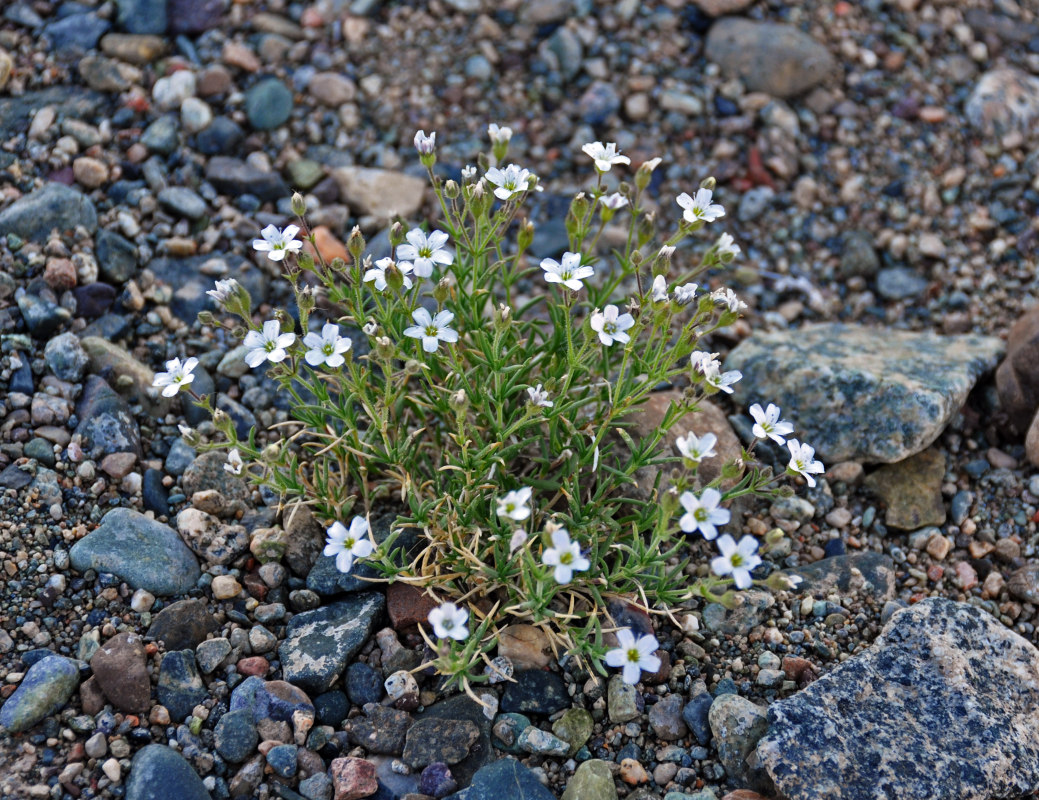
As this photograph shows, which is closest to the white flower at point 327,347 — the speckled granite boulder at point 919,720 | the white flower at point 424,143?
the white flower at point 424,143

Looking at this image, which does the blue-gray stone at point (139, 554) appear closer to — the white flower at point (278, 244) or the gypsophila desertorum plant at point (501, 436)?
the gypsophila desertorum plant at point (501, 436)

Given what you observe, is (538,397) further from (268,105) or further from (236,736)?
(268,105)

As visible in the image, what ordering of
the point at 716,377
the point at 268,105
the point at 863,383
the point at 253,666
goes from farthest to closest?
the point at 268,105 < the point at 863,383 < the point at 253,666 < the point at 716,377

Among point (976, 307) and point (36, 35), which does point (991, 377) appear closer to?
point (976, 307)

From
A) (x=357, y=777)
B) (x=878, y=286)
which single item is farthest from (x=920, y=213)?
(x=357, y=777)

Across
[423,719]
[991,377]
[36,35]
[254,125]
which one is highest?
[36,35]

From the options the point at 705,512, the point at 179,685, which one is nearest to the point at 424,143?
the point at 705,512

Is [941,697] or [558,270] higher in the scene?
[558,270]
